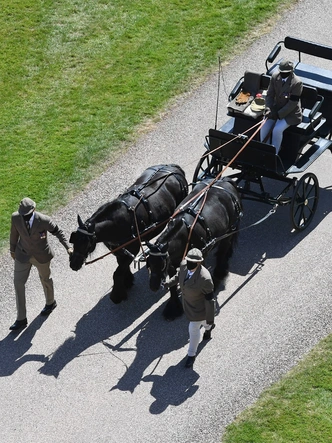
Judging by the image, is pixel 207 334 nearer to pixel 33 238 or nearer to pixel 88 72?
pixel 33 238

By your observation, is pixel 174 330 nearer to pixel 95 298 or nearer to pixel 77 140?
pixel 95 298

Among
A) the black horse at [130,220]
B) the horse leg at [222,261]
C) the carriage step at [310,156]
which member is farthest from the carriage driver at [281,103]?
the horse leg at [222,261]

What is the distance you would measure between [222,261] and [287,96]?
9.32 ft

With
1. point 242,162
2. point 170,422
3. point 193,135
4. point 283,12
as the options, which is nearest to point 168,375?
point 170,422

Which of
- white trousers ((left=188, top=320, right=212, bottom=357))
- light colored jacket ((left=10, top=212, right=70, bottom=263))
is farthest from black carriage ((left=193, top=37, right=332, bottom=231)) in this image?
light colored jacket ((left=10, top=212, right=70, bottom=263))

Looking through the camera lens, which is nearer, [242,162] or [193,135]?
[242,162]

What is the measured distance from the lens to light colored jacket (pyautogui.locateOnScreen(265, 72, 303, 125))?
14.7 metres

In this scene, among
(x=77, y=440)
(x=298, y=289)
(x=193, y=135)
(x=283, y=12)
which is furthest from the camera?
(x=283, y=12)

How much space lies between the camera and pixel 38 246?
13.5m

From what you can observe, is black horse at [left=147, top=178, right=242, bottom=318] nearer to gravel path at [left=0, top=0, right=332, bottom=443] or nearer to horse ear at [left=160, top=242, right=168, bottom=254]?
horse ear at [left=160, top=242, right=168, bottom=254]

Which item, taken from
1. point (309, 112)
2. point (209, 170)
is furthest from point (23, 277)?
point (309, 112)

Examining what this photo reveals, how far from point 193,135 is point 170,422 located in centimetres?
674

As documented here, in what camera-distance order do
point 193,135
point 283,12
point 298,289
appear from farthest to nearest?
point 283,12, point 193,135, point 298,289

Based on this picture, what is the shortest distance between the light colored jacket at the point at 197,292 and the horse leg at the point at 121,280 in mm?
1263
